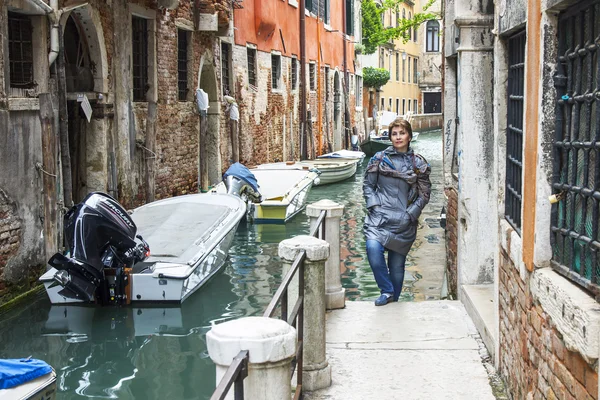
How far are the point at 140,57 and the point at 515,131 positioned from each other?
9.31 metres

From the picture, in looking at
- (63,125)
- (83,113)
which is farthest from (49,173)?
(83,113)

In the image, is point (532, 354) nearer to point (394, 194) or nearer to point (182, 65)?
point (394, 194)

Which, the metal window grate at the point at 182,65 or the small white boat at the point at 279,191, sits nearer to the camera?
the small white boat at the point at 279,191

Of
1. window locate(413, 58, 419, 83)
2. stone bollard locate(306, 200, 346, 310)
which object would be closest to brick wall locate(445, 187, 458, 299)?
stone bollard locate(306, 200, 346, 310)

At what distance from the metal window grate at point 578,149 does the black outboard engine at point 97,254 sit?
553 centimetres

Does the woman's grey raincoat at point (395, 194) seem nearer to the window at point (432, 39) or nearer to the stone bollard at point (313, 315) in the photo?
the stone bollard at point (313, 315)

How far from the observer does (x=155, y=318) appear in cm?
782

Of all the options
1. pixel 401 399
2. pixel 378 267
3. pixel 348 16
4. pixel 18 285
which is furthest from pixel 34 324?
pixel 348 16

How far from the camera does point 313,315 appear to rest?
448 cm

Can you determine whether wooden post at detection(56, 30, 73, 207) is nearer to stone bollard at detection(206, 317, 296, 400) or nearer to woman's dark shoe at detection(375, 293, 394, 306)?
woman's dark shoe at detection(375, 293, 394, 306)

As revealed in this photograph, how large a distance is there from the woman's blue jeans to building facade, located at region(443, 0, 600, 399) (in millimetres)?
894

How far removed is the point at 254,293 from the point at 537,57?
19.5ft

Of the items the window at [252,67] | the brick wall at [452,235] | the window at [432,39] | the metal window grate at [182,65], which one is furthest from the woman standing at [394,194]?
the window at [432,39]

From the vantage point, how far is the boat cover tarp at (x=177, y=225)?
342 inches
